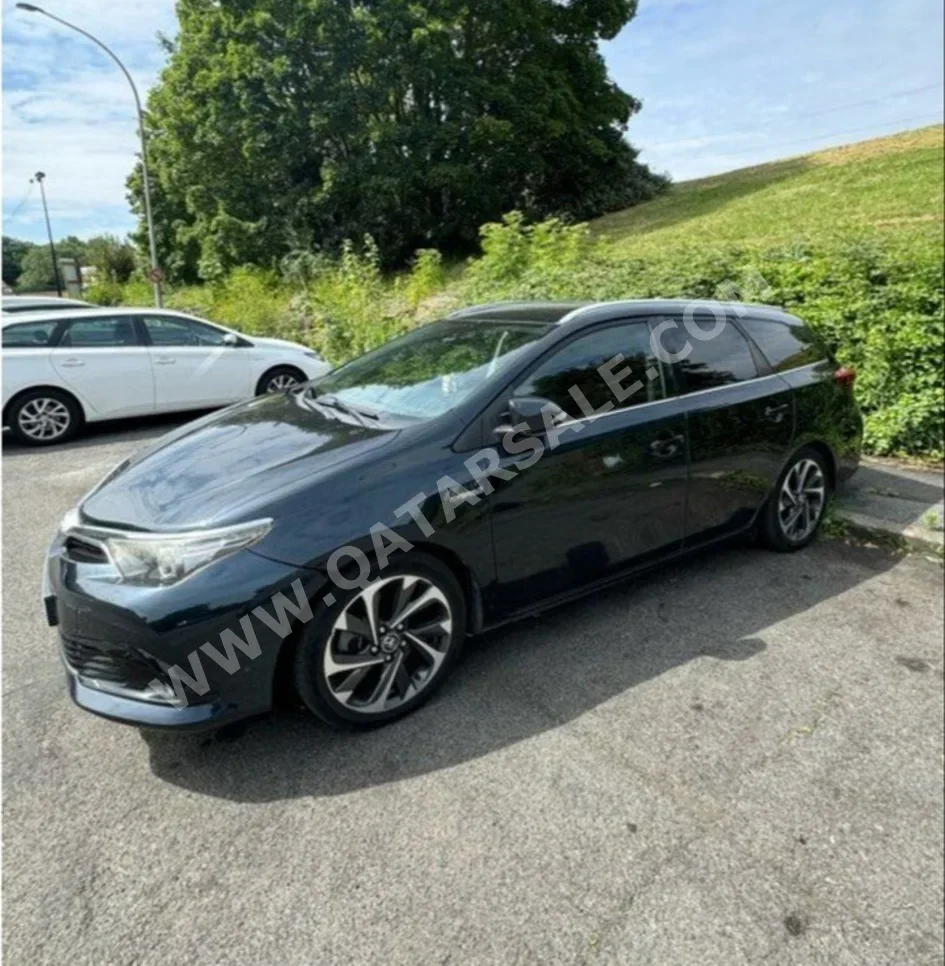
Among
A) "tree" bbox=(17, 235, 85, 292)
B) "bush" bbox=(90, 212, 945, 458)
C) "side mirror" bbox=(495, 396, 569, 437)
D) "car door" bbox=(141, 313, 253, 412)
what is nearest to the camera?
"side mirror" bbox=(495, 396, 569, 437)

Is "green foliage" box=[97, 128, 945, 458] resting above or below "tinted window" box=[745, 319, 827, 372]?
above

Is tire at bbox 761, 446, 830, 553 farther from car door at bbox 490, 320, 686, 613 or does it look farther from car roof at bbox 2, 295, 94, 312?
car roof at bbox 2, 295, 94, 312

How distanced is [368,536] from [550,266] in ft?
21.8

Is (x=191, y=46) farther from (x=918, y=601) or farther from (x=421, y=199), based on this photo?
(x=918, y=601)

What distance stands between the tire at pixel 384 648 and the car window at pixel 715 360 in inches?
68.1

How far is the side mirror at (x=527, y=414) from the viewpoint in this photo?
111 inches

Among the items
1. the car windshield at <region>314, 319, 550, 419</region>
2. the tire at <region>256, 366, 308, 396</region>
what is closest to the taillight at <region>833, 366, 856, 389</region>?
the car windshield at <region>314, 319, 550, 419</region>

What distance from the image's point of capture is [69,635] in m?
2.42

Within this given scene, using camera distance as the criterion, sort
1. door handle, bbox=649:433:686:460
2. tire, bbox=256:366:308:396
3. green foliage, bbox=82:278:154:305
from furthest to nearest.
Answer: green foliage, bbox=82:278:154:305 < tire, bbox=256:366:308:396 < door handle, bbox=649:433:686:460

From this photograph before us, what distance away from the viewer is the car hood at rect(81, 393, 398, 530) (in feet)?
8.02

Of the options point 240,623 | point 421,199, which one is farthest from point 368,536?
point 421,199

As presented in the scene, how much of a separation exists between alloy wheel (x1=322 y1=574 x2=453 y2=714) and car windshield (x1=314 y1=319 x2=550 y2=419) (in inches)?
30.1

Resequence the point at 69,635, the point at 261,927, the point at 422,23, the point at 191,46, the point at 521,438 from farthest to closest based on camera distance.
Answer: the point at 191,46, the point at 422,23, the point at 521,438, the point at 69,635, the point at 261,927

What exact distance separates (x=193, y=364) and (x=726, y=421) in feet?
19.9
